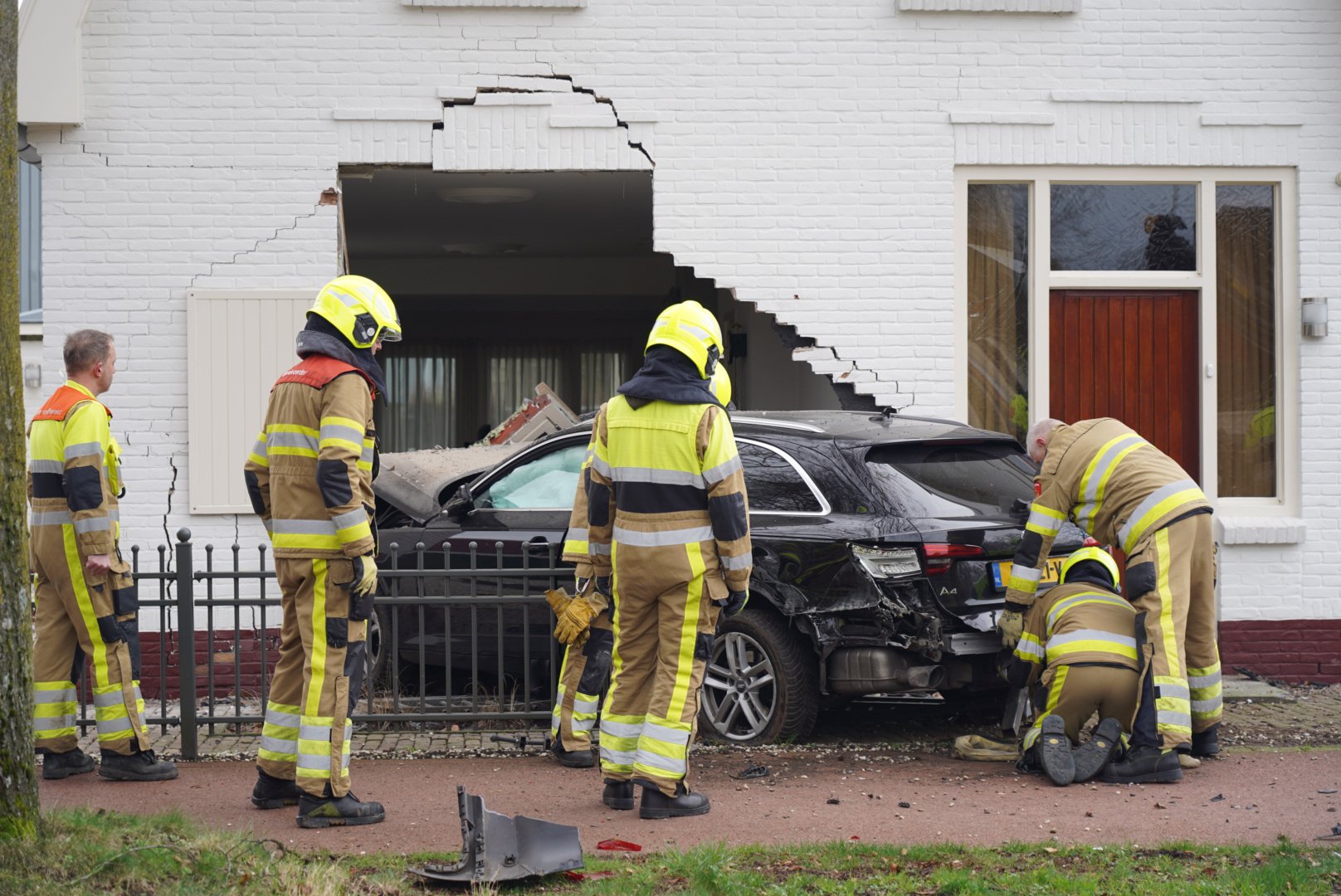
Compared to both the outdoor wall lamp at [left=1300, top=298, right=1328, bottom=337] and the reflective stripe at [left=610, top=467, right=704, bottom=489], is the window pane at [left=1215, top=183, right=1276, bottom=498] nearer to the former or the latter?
the outdoor wall lamp at [left=1300, top=298, right=1328, bottom=337]

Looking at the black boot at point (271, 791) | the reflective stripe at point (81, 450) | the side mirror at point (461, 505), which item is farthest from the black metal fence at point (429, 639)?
the black boot at point (271, 791)

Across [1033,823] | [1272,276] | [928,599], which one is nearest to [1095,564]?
[928,599]

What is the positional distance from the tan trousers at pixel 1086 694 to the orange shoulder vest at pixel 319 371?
129 inches

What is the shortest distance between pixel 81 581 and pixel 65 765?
875 millimetres

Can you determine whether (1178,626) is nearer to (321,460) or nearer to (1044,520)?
(1044,520)

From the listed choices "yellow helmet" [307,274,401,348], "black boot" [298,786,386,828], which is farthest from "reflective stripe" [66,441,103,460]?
"black boot" [298,786,386,828]

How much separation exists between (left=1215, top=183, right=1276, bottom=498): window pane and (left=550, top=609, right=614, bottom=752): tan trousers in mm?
4931

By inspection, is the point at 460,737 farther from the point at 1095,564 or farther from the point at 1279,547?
the point at 1279,547

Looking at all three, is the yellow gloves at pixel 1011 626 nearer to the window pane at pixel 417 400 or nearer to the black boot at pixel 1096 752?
the black boot at pixel 1096 752

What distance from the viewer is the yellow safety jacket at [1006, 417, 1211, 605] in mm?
6832

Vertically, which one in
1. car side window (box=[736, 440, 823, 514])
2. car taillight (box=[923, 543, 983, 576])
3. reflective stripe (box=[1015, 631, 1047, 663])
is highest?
car side window (box=[736, 440, 823, 514])

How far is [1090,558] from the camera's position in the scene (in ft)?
23.0

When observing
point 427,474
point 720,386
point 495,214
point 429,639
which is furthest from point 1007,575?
point 495,214

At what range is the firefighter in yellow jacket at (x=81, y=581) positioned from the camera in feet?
21.4
